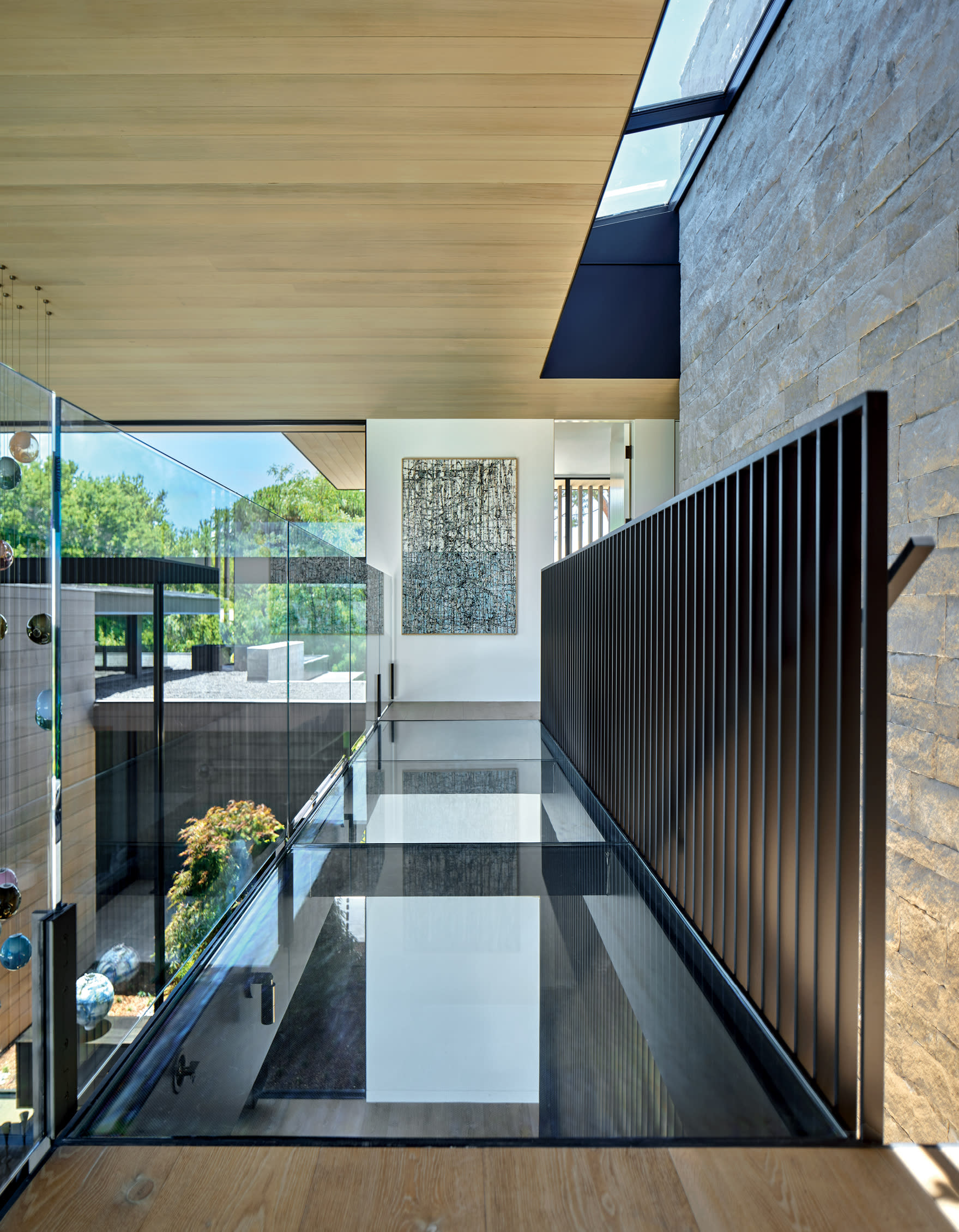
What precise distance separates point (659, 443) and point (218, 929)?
268 inches

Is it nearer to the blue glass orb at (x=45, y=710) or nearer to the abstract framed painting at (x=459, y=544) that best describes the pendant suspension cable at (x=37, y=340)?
the abstract framed painting at (x=459, y=544)

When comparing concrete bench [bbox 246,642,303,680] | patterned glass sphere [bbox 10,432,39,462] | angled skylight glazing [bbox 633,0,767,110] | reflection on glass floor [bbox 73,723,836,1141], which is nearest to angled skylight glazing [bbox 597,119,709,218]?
angled skylight glazing [bbox 633,0,767,110]

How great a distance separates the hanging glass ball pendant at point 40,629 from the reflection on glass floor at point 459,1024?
0.76 m

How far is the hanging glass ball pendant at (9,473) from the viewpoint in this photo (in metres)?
1.12

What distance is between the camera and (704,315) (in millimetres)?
5578

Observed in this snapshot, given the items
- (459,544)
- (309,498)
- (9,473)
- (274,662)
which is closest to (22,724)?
(9,473)

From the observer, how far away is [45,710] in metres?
1.25

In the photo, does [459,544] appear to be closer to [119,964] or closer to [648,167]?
[648,167]

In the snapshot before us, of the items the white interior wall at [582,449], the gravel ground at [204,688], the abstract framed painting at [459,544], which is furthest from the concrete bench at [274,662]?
the white interior wall at [582,449]

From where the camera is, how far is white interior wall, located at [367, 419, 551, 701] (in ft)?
26.7

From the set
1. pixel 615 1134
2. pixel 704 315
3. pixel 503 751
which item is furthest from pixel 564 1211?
pixel 704 315

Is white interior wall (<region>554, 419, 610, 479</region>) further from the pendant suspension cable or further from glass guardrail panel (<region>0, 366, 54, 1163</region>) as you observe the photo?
glass guardrail panel (<region>0, 366, 54, 1163</region>)

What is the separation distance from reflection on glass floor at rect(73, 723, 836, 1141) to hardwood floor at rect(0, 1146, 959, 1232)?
64 millimetres

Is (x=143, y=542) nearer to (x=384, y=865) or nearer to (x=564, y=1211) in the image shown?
(x=564, y=1211)
